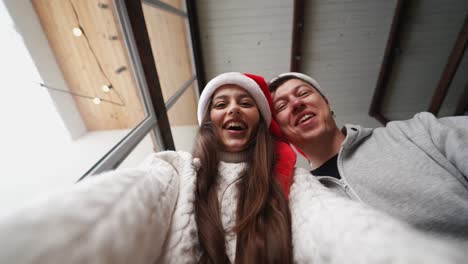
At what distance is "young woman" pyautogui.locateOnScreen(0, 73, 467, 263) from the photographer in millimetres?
219

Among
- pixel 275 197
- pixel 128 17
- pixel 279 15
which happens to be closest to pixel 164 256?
pixel 275 197

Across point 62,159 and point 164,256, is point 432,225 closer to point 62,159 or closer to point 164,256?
point 164,256

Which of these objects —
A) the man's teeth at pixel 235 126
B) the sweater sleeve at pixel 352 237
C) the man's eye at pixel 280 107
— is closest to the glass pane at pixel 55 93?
the man's teeth at pixel 235 126

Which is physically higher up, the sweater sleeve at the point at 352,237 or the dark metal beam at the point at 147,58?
the dark metal beam at the point at 147,58

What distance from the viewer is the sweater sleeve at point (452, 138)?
22.9 inches

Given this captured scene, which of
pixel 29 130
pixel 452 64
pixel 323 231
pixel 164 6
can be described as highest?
pixel 164 6

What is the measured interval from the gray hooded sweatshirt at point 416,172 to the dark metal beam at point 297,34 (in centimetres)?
167

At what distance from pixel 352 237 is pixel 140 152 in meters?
1.00

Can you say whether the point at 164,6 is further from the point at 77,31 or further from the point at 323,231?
the point at 323,231

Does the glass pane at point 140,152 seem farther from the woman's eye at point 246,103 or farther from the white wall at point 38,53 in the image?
the woman's eye at point 246,103

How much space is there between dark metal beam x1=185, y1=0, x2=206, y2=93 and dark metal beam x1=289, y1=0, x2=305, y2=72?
1.16m

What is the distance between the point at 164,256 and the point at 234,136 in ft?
1.52

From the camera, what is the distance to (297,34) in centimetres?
203

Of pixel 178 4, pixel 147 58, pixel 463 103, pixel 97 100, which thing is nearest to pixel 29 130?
pixel 97 100
